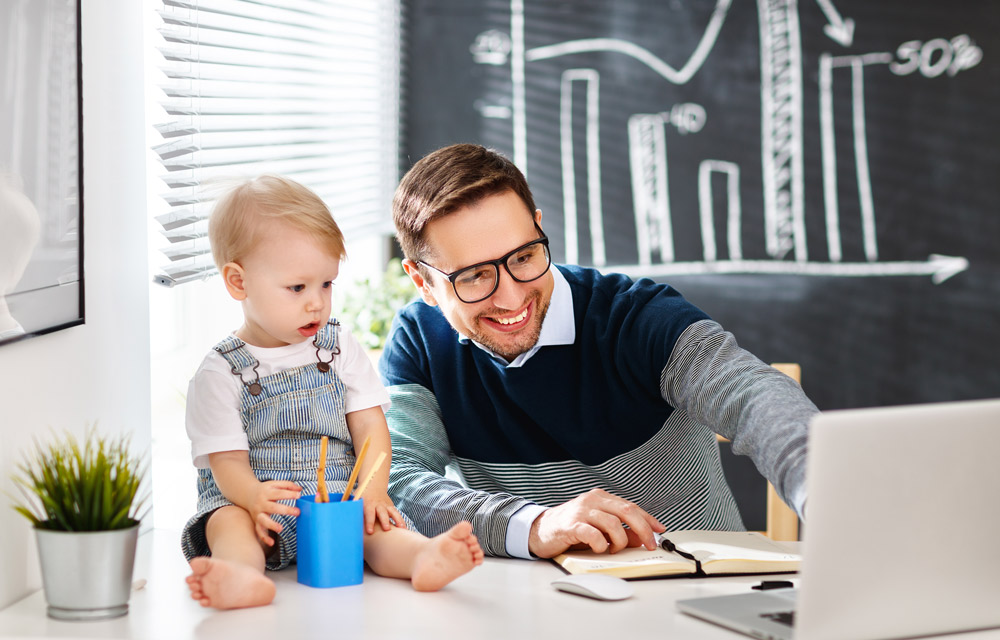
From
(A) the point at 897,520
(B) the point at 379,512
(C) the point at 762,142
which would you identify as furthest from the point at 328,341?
(C) the point at 762,142

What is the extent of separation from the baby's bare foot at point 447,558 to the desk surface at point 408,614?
2 centimetres

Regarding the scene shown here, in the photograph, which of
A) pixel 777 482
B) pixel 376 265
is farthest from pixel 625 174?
pixel 777 482

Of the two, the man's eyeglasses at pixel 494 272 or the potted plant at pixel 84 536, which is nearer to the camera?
the potted plant at pixel 84 536

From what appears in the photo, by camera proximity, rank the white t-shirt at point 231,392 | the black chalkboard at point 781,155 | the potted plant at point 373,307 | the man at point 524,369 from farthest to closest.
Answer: the black chalkboard at point 781,155 → the potted plant at point 373,307 → the man at point 524,369 → the white t-shirt at point 231,392

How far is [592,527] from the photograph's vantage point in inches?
47.8

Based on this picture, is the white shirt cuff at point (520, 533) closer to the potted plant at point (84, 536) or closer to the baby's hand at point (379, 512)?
the baby's hand at point (379, 512)

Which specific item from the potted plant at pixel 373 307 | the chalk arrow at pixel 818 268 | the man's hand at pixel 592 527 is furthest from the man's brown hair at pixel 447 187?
the chalk arrow at pixel 818 268

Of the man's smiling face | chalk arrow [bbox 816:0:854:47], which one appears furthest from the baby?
chalk arrow [bbox 816:0:854:47]

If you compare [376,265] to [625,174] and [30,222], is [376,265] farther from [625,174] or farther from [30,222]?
[30,222]

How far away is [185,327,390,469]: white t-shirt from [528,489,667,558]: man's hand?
10.7 inches

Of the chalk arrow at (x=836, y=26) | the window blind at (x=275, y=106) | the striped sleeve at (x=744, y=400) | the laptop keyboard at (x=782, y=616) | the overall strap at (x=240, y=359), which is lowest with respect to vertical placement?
the laptop keyboard at (x=782, y=616)

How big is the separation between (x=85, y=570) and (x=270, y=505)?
0.68 ft

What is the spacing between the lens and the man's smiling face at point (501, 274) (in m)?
1.45

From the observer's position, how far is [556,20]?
120 inches
